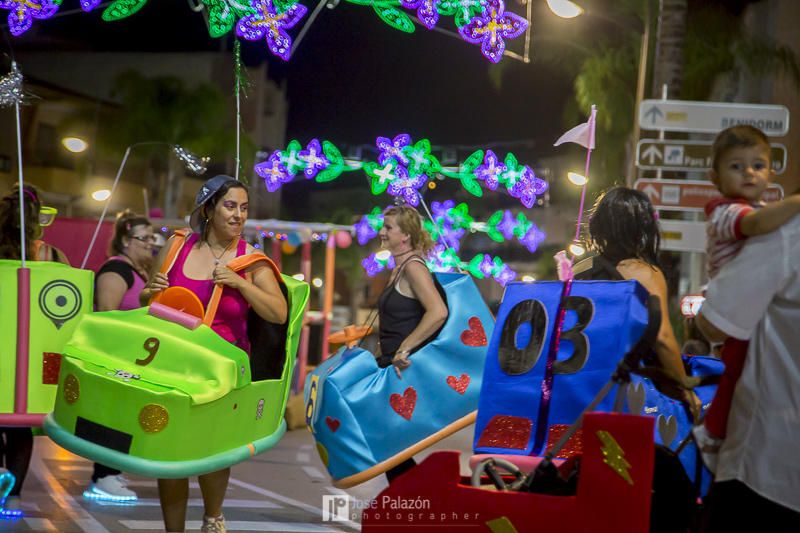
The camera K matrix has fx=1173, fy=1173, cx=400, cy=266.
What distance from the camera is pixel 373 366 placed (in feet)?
20.8

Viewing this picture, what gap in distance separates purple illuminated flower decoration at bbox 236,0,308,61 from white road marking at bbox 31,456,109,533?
113 inches

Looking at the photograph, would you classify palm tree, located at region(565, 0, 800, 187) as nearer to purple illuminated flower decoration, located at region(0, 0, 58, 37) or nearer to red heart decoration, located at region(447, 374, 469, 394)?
red heart decoration, located at region(447, 374, 469, 394)

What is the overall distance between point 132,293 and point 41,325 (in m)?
1.69

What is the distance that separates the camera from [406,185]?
315 inches

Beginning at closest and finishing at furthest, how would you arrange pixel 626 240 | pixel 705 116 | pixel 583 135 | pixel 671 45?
pixel 626 240, pixel 583 135, pixel 705 116, pixel 671 45

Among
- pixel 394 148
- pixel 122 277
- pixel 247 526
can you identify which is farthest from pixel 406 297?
pixel 122 277

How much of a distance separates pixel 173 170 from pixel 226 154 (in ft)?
14.5

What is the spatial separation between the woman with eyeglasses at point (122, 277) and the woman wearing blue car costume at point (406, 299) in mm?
1866

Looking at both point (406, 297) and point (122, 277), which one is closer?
point (406, 297)

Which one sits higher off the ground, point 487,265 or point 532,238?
point 532,238

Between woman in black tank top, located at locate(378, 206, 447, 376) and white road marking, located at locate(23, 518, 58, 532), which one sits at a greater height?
woman in black tank top, located at locate(378, 206, 447, 376)

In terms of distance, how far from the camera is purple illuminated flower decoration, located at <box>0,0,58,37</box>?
19.9 feet

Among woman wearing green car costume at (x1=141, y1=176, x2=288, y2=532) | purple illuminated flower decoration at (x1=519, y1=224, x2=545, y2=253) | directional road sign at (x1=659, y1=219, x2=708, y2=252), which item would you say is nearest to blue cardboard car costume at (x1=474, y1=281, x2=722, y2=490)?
woman wearing green car costume at (x1=141, y1=176, x2=288, y2=532)

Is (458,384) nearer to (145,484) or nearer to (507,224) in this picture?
(145,484)
